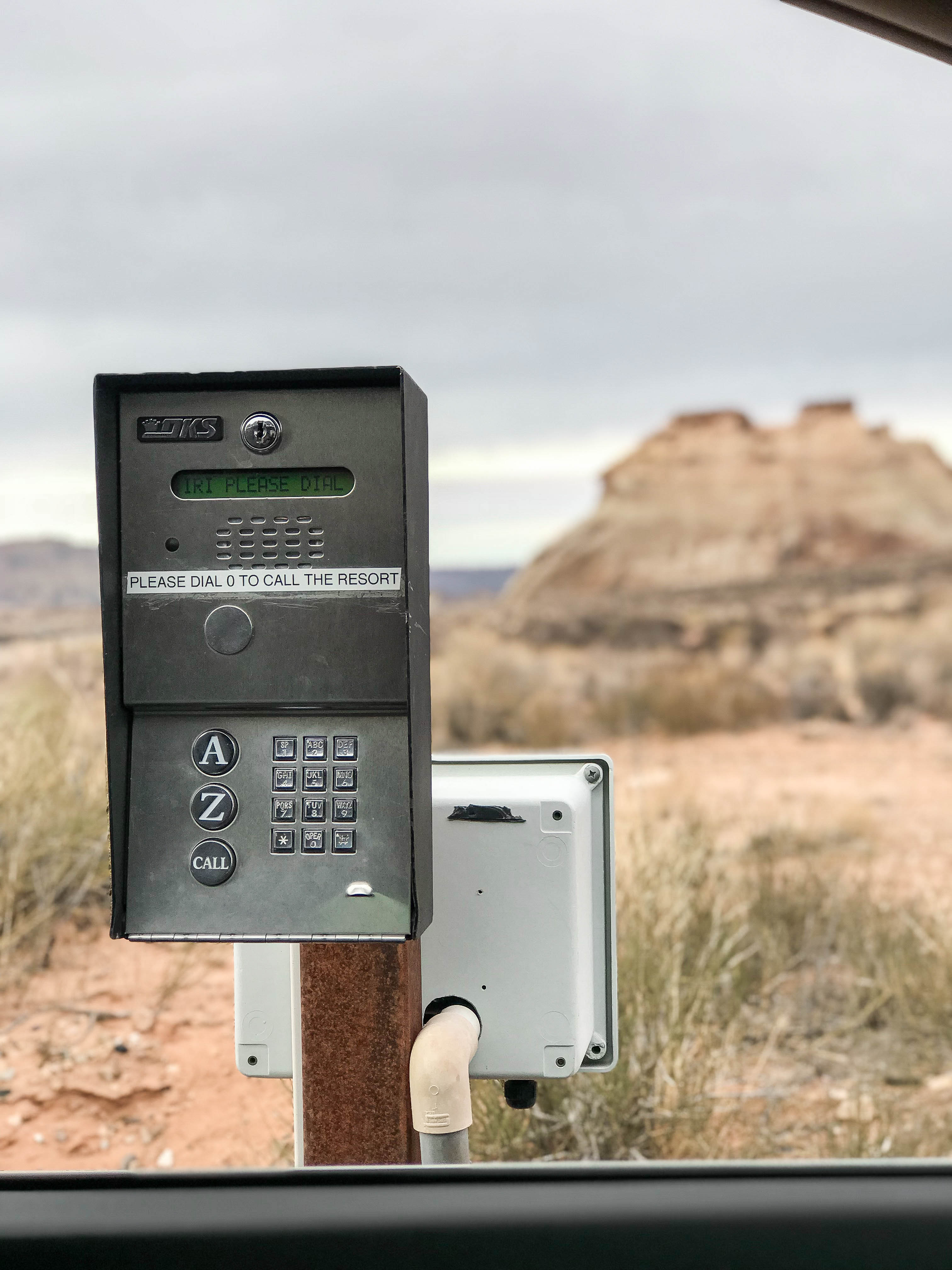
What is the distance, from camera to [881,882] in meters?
5.33

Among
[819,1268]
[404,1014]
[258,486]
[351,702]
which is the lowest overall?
[819,1268]

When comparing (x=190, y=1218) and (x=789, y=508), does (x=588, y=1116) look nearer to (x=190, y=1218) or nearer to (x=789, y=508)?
(x=190, y=1218)

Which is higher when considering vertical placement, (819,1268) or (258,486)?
(258,486)

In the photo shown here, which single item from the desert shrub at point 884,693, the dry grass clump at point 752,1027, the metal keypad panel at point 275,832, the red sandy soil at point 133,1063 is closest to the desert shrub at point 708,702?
the desert shrub at point 884,693

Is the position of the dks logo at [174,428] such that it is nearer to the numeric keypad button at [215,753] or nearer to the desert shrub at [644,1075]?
the numeric keypad button at [215,753]

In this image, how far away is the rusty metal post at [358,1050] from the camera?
42.6 inches

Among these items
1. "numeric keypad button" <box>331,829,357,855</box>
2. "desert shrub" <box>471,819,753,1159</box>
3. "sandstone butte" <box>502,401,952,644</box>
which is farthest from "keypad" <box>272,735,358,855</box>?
"sandstone butte" <box>502,401,952,644</box>

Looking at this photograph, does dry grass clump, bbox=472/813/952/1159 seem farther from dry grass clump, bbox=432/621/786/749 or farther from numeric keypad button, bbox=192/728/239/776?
dry grass clump, bbox=432/621/786/749

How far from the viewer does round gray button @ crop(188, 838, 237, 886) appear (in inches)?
36.9

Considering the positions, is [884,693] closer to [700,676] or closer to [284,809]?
[700,676]

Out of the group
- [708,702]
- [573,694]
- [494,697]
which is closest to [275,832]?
[708,702]

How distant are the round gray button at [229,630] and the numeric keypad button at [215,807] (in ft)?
0.34

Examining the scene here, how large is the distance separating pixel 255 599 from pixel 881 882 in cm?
488

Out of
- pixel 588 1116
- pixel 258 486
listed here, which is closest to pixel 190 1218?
pixel 258 486
